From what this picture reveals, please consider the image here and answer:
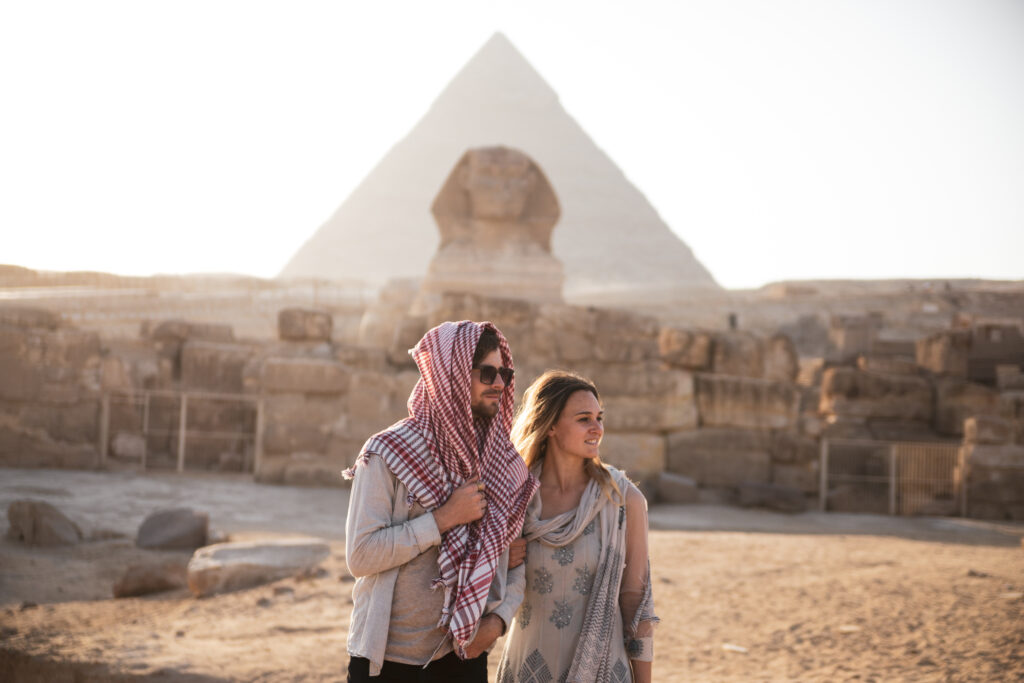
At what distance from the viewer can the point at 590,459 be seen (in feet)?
8.59

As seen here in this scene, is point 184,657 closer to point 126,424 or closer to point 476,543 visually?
point 476,543

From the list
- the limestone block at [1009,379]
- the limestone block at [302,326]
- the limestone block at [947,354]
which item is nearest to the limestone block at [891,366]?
the limestone block at [947,354]

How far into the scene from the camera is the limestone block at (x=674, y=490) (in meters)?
9.38

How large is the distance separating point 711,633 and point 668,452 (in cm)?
525

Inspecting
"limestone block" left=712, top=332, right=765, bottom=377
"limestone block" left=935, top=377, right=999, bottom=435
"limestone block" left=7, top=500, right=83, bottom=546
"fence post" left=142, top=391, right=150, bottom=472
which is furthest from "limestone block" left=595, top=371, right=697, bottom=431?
"limestone block" left=7, top=500, right=83, bottom=546

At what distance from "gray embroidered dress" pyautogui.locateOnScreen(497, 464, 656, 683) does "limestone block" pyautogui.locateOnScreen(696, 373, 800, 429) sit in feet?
25.2

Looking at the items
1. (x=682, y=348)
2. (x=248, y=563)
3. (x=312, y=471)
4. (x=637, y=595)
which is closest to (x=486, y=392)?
(x=637, y=595)

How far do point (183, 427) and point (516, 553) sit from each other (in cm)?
754

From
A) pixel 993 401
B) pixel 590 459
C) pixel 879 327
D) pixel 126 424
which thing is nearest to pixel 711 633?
pixel 590 459

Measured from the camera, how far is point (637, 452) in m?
9.74

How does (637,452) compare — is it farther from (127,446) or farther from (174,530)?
(127,446)

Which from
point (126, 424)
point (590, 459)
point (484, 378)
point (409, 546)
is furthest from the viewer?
point (126, 424)

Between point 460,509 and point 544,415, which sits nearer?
point 460,509

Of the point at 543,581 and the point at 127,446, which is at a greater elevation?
the point at 543,581
